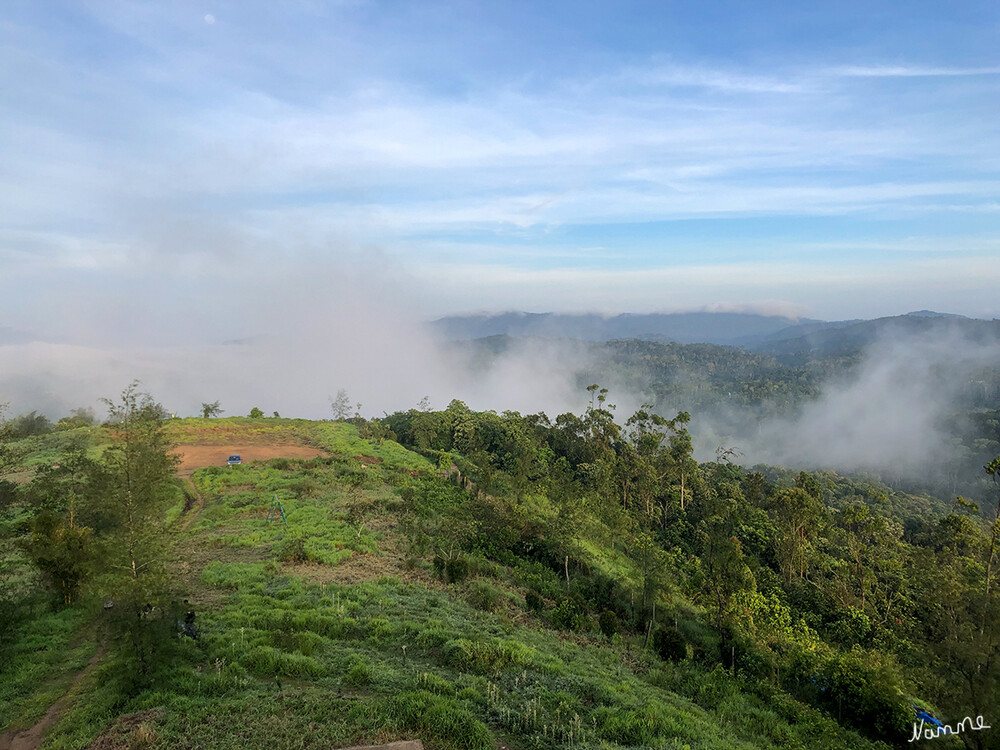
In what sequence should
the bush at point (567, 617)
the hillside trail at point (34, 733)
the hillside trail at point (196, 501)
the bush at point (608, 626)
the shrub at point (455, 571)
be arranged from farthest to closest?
1. the hillside trail at point (196, 501)
2. the shrub at point (455, 571)
3. the bush at point (608, 626)
4. the bush at point (567, 617)
5. the hillside trail at point (34, 733)

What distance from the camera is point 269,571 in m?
19.8

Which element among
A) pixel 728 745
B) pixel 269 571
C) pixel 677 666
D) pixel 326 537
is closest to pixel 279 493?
pixel 326 537

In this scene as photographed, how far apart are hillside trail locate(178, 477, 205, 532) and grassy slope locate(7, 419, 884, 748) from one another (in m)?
4.94

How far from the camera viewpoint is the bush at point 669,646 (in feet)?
61.0

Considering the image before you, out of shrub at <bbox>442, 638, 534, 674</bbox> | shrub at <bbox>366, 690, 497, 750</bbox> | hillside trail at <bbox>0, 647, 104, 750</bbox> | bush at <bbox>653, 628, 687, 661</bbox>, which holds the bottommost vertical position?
bush at <bbox>653, 628, 687, 661</bbox>

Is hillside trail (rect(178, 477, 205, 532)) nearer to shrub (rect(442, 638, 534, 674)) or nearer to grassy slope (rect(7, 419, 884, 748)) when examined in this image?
grassy slope (rect(7, 419, 884, 748))

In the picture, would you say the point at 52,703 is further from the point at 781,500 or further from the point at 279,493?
the point at 781,500

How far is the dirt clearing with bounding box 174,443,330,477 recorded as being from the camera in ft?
148

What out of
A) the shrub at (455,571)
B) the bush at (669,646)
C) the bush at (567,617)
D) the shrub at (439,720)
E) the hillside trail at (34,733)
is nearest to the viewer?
the shrub at (439,720)

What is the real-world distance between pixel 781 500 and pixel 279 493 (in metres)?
44.8

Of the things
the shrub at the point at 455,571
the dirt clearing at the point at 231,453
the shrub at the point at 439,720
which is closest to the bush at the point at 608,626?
the shrub at the point at 455,571

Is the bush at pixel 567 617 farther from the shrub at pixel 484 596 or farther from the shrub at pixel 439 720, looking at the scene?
the shrub at pixel 439 720

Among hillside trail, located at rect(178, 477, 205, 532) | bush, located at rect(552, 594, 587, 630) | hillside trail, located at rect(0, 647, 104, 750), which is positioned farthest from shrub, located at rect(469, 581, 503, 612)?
hillside trail, located at rect(178, 477, 205, 532)

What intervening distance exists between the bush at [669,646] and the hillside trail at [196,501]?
83.6 feet
